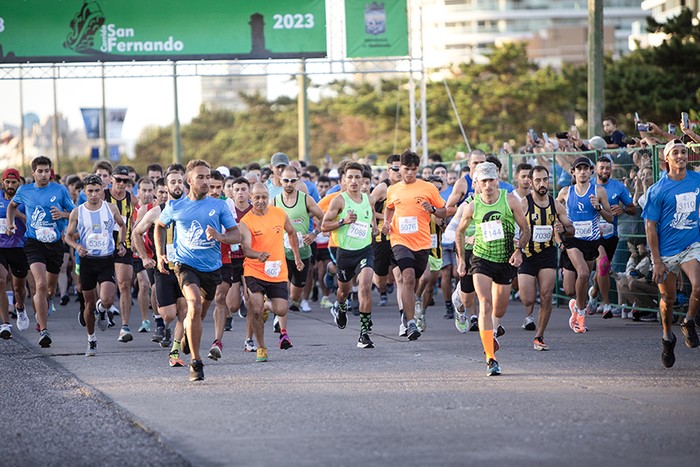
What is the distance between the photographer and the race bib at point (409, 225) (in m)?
14.7

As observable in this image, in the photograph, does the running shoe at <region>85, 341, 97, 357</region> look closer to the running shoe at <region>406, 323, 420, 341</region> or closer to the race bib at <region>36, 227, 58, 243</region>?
the race bib at <region>36, 227, 58, 243</region>

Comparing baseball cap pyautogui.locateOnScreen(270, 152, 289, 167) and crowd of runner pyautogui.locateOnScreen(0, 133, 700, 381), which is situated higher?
baseball cap pyautogui.locateOnScreen(270, 152, 289, 167)

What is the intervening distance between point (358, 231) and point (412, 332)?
51.6 inches

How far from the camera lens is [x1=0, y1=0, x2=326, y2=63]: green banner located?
28172 millimetres

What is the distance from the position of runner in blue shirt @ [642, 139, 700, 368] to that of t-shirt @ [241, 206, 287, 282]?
356cm

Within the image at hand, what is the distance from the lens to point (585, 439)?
26.7ft

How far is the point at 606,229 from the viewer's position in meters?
16.4

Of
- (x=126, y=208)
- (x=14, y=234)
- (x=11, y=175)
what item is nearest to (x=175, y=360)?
(x=126, y=208)

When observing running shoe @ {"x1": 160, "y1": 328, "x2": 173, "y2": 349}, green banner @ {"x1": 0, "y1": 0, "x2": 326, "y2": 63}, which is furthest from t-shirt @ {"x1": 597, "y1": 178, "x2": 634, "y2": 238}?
green banner @ {"x1": 0, "y1": 0, "x2": 326, "y2": 63}

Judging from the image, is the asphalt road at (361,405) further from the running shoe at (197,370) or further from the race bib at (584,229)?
the race bib at (584,229)

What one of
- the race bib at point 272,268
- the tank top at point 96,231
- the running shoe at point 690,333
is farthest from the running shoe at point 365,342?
the running shoe at point 690,333

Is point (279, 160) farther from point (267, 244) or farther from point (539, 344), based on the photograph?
point (539, 344)

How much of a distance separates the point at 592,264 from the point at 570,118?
5889 cm

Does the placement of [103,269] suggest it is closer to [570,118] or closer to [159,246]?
[159,246]
